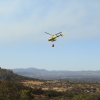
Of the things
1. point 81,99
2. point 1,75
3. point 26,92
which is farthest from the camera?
point 1,75

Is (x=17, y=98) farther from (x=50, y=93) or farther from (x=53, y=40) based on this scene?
(x=50, y=93)

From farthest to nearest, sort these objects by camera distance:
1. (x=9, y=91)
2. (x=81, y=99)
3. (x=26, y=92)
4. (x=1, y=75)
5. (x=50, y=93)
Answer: (x=1, y=75)
(x=50, y=93)
(x=26, y=92)
(x=9, y=91)
(x=81, y=99)

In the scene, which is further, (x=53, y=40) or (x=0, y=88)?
(x=0, y=88)

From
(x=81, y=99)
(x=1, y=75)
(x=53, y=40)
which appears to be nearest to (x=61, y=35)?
(x=53, y=40)

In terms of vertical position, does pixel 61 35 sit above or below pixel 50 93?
above

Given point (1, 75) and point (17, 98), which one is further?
point (1, 75)

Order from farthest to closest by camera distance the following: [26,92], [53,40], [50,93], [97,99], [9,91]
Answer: [50,93] < [97,99] < [26,92] < [9,91] < [53,40]

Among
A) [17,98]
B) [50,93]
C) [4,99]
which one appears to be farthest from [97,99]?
[4,99]

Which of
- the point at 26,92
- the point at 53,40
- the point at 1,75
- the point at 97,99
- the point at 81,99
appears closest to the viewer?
the point at 53,40

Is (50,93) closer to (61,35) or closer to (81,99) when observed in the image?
(81,99)
